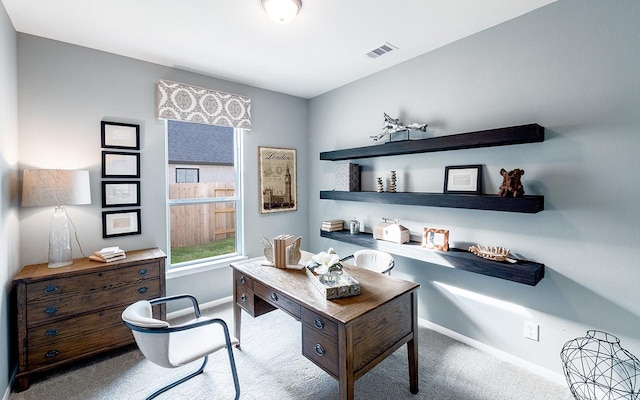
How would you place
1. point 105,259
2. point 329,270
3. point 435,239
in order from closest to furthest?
point 329,270, point 105,259, point 435,239

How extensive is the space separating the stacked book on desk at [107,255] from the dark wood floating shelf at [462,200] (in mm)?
2341

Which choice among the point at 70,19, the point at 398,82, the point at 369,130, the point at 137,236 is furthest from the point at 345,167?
the point at 70,19

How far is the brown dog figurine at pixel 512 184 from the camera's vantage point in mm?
2107

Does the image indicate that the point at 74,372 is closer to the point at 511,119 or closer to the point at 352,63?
the point at 352,63

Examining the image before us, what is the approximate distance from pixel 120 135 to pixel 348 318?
2.78 m

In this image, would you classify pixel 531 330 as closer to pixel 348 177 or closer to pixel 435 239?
pixel 435 239

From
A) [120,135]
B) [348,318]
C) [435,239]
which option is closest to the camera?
[348,318]

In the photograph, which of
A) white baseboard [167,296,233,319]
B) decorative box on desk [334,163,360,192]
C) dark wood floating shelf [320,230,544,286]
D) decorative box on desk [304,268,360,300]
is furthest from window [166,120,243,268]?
decorative box on desk [304,268,360,300]

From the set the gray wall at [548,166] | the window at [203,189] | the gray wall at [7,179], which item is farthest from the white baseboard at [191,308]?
the gray wall at [548,166]

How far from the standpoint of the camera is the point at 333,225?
3631 mm

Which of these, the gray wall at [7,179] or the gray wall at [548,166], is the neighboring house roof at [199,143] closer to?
the gray wall at [7,179]

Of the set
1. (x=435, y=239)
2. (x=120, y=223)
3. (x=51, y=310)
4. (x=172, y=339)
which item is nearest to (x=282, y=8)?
(x=435, y=239)

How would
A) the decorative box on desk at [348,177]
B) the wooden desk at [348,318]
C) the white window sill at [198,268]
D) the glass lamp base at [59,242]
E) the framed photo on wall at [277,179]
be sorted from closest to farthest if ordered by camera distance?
the wooden desk at [348,318], the glass lamp base at [59,242], the white window sill at [198,268], the decorative box on desk at [348,177], the framed photo on wall at [277,179]

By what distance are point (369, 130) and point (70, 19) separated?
9.29 ft
